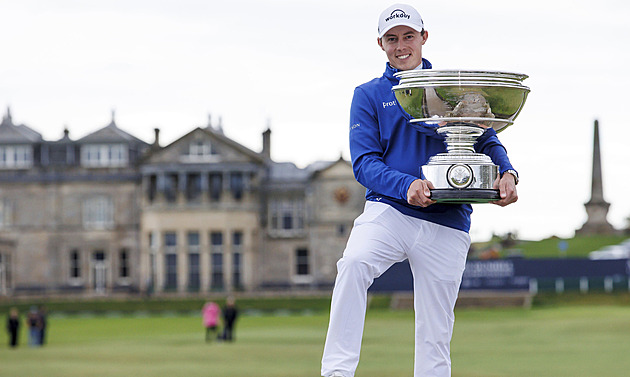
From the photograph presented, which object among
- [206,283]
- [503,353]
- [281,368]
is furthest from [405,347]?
[206,283]

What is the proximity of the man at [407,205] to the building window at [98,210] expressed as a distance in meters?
68.7

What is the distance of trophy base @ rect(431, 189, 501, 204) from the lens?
507 cm

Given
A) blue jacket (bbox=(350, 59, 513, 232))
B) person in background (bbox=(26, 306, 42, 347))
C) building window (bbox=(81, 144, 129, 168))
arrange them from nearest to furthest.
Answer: blue jacket (bbox=(350, 59, 513, 232)) → person in background (bbox=(26, 306, 42, 347)) → building window (bbox=(81, 144, 129, 168))

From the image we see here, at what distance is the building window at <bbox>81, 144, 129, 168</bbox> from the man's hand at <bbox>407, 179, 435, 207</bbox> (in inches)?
2701

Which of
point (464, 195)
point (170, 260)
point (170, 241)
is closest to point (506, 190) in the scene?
point (464, 195)

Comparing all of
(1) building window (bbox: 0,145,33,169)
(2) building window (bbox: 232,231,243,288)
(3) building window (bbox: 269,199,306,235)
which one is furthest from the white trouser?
(1) building window (bbox: 0,145,33,169)

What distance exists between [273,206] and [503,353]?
4948 cm

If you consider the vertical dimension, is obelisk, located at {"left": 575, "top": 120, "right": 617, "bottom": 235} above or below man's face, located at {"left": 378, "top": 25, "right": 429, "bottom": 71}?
above

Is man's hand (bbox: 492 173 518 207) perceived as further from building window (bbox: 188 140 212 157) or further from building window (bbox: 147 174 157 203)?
building window (bbox: 147 174 157 203)

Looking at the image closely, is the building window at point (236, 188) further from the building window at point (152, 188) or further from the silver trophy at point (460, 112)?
the silver trophy at point (460, 112)

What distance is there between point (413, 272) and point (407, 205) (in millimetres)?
338

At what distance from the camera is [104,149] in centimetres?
7294

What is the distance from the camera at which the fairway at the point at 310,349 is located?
19.2 meters

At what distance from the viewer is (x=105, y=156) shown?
239ft
